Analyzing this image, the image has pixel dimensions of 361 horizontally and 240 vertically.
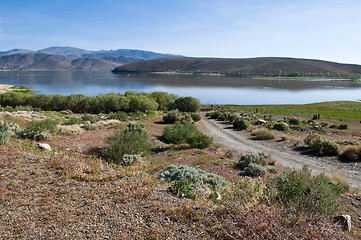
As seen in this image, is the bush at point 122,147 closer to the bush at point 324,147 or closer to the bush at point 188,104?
the bush at point 324,147

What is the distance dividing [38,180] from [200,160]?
596 centimetres

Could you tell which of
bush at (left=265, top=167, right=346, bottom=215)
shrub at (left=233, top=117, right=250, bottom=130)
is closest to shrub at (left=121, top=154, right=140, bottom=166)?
bush at (left=265, top=167, right=346, bottom=215)

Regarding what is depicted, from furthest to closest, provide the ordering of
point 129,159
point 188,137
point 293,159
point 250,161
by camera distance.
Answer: point 188,137 < point 293,159 < point 250,161 < point 129,159

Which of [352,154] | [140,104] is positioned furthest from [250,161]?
[140,104]

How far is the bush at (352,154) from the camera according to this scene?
11.1 meters

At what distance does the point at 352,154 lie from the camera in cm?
1118

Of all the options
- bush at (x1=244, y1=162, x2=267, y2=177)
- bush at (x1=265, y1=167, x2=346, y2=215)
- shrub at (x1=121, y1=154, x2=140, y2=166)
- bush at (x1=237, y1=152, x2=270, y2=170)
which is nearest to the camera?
bush at (x1=265, y1=167, x2=346, y2=215)

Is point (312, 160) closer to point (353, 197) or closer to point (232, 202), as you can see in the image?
point (353, 197)

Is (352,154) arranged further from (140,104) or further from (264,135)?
(140,104)

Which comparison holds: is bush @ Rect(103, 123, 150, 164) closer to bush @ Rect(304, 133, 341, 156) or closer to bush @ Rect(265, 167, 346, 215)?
bush @ Rect(265, 167, 346, 215)

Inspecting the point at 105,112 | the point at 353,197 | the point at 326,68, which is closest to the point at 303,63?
the point at 326,68

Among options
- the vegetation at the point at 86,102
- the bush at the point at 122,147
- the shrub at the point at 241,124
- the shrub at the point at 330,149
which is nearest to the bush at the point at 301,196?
the bush at the point at 122,147

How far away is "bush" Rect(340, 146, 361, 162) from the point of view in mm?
11117

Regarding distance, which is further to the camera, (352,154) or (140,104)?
(140,104)
